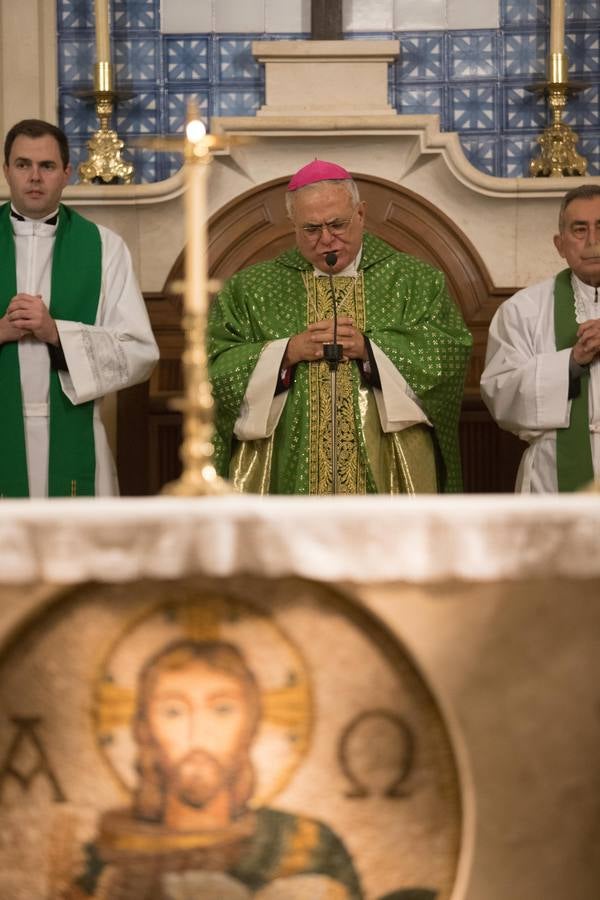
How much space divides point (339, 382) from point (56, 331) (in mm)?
973

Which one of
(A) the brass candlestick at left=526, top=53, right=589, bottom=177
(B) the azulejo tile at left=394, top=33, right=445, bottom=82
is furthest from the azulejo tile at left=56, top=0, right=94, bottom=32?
(A) the brass candlestick at left=526, top=53, right=589, bottom=177

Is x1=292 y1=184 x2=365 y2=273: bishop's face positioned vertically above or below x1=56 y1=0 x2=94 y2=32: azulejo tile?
below

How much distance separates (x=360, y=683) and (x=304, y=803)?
258 millimetres

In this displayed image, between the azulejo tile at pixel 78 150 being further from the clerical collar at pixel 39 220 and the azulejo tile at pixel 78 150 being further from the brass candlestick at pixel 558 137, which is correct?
the brass candlestick at pixel 558 137

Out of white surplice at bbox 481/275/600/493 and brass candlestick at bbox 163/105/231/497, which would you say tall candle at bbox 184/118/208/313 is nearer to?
brass candlestick at bbox 163/105/231/497

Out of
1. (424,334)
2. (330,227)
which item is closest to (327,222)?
(330,227)

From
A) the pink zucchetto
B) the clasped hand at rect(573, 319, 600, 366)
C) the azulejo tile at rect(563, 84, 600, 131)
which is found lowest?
the clasped hand at rect(573, 319, 600, 366)

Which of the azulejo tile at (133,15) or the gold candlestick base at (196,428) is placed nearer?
the gold candlestick base at (196,428)

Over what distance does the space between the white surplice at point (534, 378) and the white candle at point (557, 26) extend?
3.36 feet

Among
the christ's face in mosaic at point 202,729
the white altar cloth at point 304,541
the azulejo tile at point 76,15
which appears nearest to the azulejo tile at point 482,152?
the azulejo tile at point 76,15

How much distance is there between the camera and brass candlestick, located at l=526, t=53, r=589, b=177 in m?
6.10

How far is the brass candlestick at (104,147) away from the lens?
240 inches

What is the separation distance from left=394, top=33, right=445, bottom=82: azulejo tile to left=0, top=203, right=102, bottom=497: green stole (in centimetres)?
167

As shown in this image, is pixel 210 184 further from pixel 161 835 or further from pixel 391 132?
pixel 161 835
